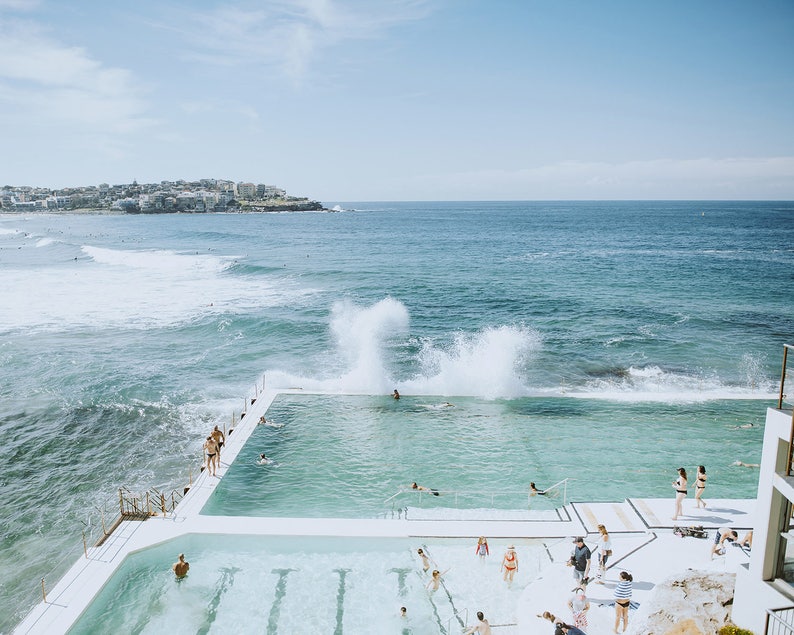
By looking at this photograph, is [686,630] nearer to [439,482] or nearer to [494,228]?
[439,482]

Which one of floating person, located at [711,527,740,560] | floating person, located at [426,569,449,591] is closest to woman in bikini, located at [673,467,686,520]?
floating person, located at [711,527,740,560]

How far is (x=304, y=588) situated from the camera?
43.4 feet

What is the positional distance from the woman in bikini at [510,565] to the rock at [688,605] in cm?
273

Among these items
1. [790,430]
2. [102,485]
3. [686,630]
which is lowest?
[102,485]

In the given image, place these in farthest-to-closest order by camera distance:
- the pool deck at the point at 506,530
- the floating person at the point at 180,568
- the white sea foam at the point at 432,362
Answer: the white sea foam at the point at 432,362 → the floating person at the point at 180,568 → the pool deck at the point at 506,530

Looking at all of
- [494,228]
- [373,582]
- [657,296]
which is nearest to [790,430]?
[373,582]

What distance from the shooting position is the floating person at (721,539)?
13.4 metres

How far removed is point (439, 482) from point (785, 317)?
39.2 meters

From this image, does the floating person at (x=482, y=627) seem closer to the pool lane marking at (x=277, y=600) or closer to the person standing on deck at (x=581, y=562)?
the person standing on deck at (x=581, y=562)

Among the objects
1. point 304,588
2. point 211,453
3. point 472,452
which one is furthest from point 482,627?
point 211,453

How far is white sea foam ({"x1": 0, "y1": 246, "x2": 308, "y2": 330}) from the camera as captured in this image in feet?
141

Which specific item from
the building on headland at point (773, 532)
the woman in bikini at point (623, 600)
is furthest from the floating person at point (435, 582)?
the building on headland at point (773, 532)

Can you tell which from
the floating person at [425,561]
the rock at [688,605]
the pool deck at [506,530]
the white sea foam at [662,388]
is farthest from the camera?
the white sea foam at [662,388]

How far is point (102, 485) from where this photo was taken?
1967cm
